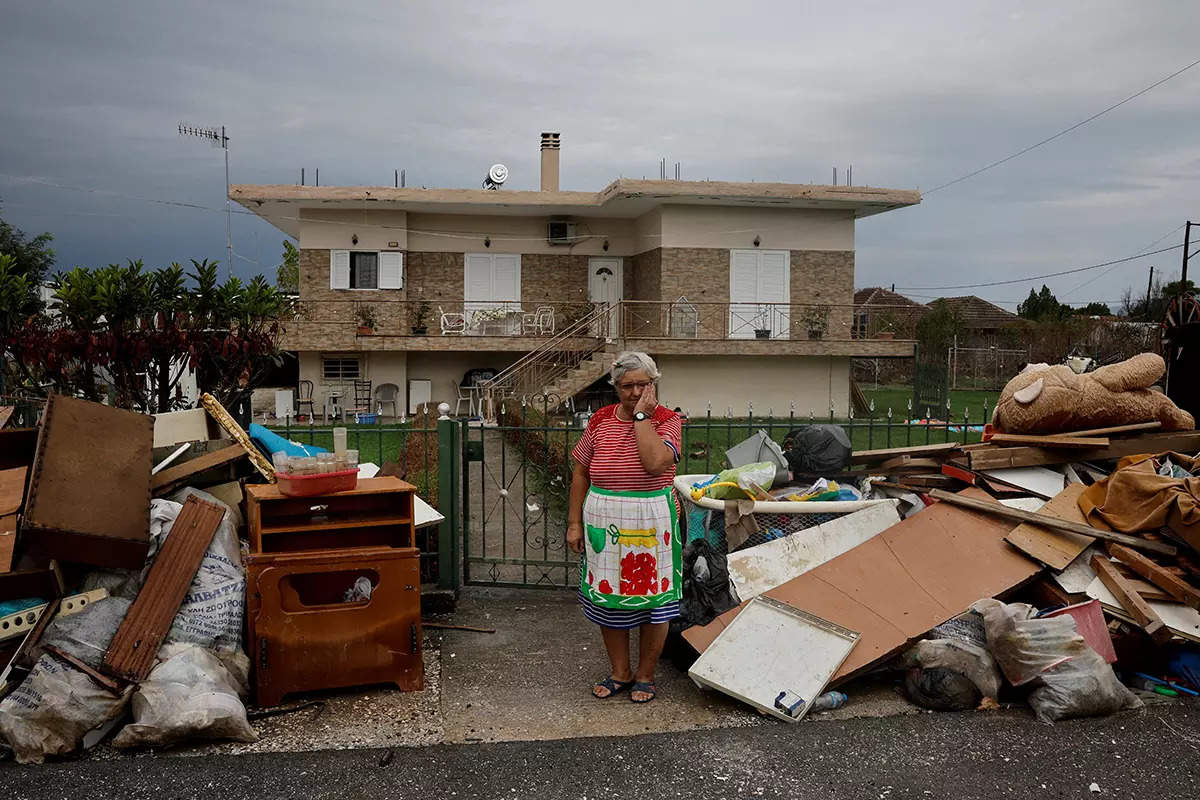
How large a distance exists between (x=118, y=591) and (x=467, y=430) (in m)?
2.29

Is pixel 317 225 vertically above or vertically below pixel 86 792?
above

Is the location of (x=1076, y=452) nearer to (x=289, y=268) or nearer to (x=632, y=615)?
(x=632, y=615)

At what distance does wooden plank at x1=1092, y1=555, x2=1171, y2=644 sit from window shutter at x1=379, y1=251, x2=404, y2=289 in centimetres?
1900

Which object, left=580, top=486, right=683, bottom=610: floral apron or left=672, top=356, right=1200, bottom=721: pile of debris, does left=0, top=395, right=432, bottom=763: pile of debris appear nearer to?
left=580, top=486, right=683, bottom=610: floral apron

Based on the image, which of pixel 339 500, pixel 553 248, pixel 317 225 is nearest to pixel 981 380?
pixel 553 248

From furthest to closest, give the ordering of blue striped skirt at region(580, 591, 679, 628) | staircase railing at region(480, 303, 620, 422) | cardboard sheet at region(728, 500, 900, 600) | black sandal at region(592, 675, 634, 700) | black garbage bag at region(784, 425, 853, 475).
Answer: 1. staircase railing at region(480, 303, 620, 422)
2. black garbage bag at region(784, 425, 853, 475)
3. cardboard sheet at region(728, 500, 900, 600)
4. black sandal at region(592, 675, 634, 700)
5. blue striped skirt at region(580, 591, 679, 628)

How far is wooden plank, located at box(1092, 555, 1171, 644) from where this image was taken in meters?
4.26

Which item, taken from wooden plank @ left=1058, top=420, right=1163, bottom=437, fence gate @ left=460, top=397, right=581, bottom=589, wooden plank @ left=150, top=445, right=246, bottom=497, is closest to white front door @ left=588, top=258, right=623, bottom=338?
fence gate @ left=460, top=397, right=581, bottom=589

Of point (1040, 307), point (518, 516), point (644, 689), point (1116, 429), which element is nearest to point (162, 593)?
point (644, 689)

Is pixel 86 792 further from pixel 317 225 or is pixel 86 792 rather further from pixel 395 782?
pixel 317 225

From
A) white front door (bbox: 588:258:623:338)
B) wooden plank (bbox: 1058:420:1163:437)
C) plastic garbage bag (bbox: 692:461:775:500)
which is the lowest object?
plastic garbage bag (bbox: 692:461:775:500)

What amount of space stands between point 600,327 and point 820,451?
600 inches

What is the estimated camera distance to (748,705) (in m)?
4.30

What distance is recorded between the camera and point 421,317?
21.5 metres
